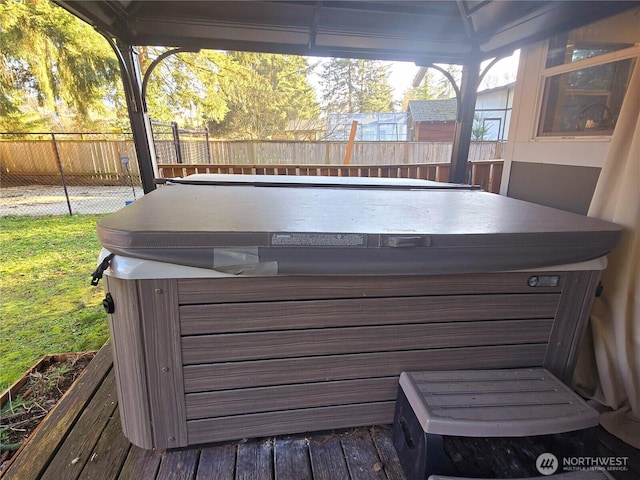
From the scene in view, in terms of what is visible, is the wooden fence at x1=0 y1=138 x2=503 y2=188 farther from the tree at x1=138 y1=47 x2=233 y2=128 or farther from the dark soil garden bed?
the dark soil garden bed

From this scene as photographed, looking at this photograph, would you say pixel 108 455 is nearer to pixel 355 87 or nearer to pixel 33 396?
pixel 33 396

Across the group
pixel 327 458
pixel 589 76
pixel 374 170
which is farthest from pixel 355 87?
pixel 327 458

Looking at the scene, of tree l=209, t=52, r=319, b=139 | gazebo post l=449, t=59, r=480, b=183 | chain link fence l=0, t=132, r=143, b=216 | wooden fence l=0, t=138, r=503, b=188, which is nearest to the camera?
gazebo post l=449, t=59, r=480, b=183

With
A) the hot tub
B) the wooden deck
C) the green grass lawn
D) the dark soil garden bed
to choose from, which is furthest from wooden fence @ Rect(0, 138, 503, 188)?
the wooden deck

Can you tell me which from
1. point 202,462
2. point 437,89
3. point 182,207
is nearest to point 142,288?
point 182,207

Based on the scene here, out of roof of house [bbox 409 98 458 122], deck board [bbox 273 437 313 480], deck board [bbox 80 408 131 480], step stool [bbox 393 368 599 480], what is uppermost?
roof of house [bbox 409 98 458 122]

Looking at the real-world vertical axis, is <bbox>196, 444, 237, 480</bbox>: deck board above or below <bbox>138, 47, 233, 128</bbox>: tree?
→ below

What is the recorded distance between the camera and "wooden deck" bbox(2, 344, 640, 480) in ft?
4.00

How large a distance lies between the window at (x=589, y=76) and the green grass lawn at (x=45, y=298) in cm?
355

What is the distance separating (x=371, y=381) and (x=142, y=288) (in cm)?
92

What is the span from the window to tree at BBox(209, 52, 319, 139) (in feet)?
39.1

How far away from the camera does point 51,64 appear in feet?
23.2

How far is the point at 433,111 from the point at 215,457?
15951 mm

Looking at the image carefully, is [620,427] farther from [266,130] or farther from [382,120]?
[382,120]
